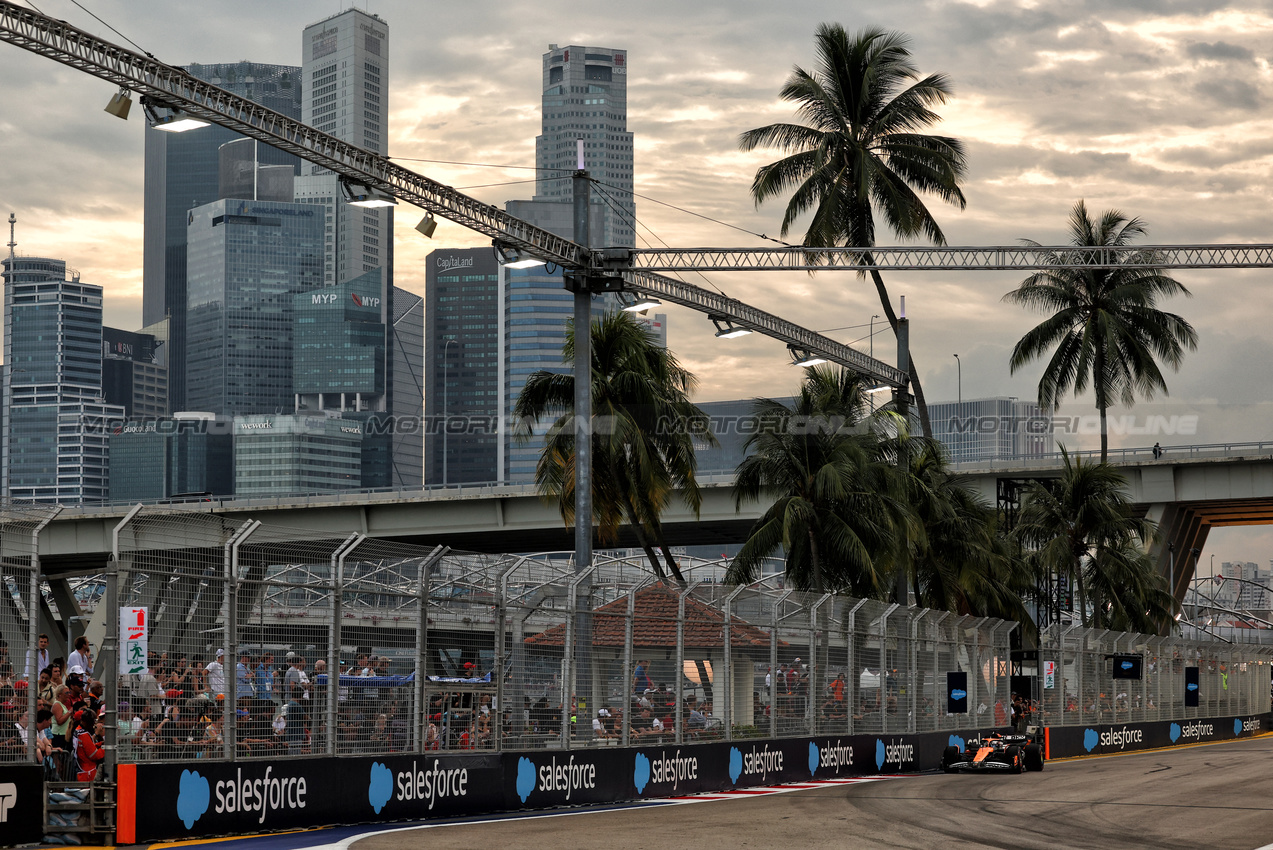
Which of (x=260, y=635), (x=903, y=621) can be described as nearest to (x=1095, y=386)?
(x=903, y=621)

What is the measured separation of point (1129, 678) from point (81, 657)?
29.9 m

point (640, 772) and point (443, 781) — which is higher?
point (443, 781)

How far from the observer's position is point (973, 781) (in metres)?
23.7

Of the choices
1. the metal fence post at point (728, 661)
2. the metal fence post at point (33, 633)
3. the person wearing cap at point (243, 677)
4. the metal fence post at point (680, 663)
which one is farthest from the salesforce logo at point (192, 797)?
the metal fence post at point (728, 661)

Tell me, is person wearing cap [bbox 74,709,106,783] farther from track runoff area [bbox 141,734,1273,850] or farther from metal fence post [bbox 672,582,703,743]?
metal fence post [bbox 672,582,703,743]

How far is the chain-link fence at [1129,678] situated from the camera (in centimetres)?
3528

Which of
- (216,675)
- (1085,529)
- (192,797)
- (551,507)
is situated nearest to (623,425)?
(216,675)

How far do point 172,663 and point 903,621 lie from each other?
16.8 m

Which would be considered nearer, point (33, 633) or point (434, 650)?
point (33, 633)

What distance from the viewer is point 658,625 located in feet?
63.6

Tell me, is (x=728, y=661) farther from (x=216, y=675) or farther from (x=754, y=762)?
(x=216, y=675)

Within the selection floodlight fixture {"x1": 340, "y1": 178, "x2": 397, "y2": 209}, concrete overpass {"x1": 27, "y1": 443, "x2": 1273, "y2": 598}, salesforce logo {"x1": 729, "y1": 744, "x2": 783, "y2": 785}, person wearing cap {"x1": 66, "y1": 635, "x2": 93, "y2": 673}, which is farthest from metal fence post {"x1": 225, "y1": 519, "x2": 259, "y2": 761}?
concrete overpass {"x1": 27, "y1": 443, "x2": 1273, "y2": 598}

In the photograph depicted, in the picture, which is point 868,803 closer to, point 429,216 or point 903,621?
point 903,621

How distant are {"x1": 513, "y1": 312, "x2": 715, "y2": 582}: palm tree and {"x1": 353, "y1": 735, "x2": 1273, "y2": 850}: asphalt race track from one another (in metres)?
12.8
